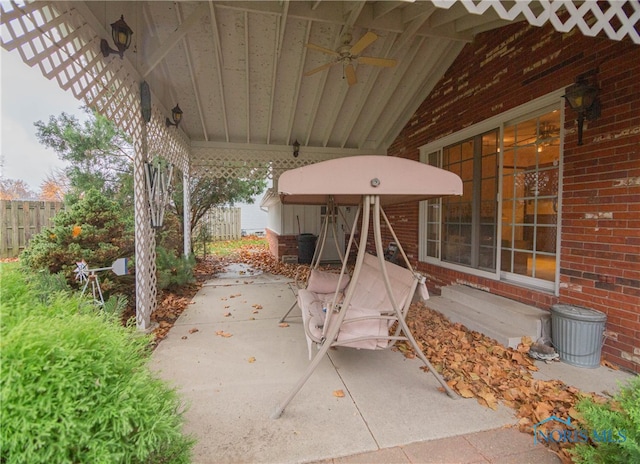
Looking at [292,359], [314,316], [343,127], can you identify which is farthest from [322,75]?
[292,359]

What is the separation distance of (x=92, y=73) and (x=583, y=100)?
462cm

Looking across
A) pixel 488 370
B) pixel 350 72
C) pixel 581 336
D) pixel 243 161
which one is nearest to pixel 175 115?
pixel 243 161

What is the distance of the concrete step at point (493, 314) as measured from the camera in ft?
10.3

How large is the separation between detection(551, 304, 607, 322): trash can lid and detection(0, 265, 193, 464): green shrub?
3.38 m

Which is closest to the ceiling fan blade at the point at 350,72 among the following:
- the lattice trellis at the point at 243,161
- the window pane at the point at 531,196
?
the window pane at the point at 531,196

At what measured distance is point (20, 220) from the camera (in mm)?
6586

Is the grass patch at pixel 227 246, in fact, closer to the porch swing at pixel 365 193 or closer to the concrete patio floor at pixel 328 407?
the concrete patio floor at pixel 328 407

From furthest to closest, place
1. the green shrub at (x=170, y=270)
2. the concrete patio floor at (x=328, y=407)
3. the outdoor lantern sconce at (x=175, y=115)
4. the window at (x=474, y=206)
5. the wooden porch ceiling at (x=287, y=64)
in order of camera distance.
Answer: the green shrub at (x=170, y=270)
the outdoor lantern sconce at (x=175, y=115)
the window at (x=474, y=206)
the wooden porch ceiling at (x=287, y=64)
the concrete patio floor at (x=328, y=407)

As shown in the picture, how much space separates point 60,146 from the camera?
258 inches

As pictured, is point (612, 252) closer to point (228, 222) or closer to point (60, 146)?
point (60, 146)

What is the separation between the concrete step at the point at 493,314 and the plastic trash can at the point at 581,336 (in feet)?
0.85

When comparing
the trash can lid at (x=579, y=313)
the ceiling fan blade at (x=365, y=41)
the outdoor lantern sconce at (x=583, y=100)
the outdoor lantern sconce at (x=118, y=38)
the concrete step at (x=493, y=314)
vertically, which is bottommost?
the concrete step at (x=493, y=314)

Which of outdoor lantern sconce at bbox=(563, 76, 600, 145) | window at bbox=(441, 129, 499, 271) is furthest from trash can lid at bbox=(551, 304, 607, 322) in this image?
outdoor lantern sconce at bbox=(563, 76, 600, 145)

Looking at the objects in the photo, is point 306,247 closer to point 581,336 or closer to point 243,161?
point 243,161
